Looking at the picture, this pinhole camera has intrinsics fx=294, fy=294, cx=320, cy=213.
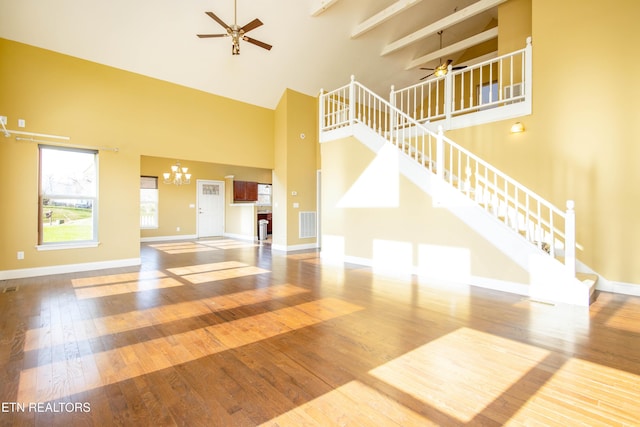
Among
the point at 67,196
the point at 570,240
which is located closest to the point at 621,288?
the point at 570,240

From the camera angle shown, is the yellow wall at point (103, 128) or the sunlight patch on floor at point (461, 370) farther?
the yellow wall at point (103, 128)

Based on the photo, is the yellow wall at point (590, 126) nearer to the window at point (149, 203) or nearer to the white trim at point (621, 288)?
the white trim at point (621, 288)

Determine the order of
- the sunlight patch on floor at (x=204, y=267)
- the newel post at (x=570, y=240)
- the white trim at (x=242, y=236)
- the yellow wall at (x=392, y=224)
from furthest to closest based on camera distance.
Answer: the white trim at (x=242, y=236), the sunlight patch on floor at (x=204, y=267), the yellow wall at (x=392, y=224), the newel post at (x=570, y=240)

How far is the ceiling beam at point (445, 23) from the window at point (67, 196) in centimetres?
739

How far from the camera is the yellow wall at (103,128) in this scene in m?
4.68

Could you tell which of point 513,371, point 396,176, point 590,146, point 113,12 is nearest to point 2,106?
point 113,12

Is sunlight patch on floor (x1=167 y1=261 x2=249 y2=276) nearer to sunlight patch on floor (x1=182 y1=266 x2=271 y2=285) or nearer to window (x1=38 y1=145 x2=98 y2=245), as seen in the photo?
sunlight patch on floor (x1=182 y1=266 x2=271 y2=285)

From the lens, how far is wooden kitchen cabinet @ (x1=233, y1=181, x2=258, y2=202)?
1112 centimetres

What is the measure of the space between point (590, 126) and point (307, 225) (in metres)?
6.07

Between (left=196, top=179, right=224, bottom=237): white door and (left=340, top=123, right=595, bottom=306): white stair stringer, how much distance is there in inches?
316

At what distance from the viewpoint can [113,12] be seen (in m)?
4.70

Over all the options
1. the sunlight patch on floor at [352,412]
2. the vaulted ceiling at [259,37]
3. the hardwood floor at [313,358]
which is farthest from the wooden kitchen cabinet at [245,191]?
the sunlight patch on floor at [352,412]

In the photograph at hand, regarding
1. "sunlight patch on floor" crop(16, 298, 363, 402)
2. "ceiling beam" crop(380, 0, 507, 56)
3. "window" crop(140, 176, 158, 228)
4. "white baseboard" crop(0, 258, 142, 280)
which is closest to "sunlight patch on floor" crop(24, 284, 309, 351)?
"sunlight patch on floor" crop(16, 298, 363, 402)

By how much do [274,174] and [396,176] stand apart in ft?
12.5
